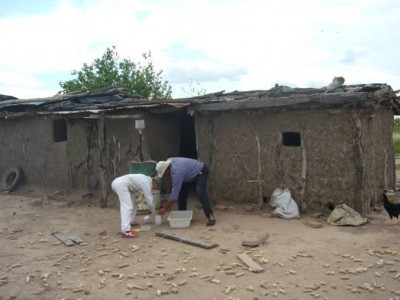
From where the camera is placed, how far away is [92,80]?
20953 mm

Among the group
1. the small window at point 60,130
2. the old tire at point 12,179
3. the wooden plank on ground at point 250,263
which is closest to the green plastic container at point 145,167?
the wooden plank on ground at point 250,263

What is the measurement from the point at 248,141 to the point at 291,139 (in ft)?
2.89

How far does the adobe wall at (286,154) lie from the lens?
7.74 metres

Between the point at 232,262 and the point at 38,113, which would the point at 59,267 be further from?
the point at 38,113

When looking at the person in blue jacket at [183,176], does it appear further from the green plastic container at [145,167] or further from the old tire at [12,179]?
the old tire at [12,179]

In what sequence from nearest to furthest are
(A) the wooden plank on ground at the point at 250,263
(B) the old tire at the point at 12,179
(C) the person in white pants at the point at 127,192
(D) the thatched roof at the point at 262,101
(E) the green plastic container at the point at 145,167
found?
(A) the wooden plank on ground at the point at 250,263, (C) the person in white pants at the point at 127,192, (D) the thatched roof at the point at 262,101, (E) the green plastic container at the point at 145,167, (B) the old tire at the point at 12,179

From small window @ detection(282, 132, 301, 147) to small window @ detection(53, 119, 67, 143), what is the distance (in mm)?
6430

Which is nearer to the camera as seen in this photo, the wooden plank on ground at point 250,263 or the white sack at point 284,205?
the wooden plank on ground at point 250,263

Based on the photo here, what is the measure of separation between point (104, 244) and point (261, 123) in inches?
153

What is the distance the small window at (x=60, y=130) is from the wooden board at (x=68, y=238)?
183 inches

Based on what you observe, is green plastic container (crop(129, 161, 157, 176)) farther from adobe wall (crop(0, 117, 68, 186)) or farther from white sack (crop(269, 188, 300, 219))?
adobe wall (crop(0, 117, 68, 186))

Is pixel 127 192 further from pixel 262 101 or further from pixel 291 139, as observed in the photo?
pixel 291 139

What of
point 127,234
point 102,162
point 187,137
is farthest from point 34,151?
point 127,234

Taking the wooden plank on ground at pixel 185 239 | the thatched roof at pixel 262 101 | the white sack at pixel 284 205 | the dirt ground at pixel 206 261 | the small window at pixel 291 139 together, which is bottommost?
the dirt ground at pixel 206 261
